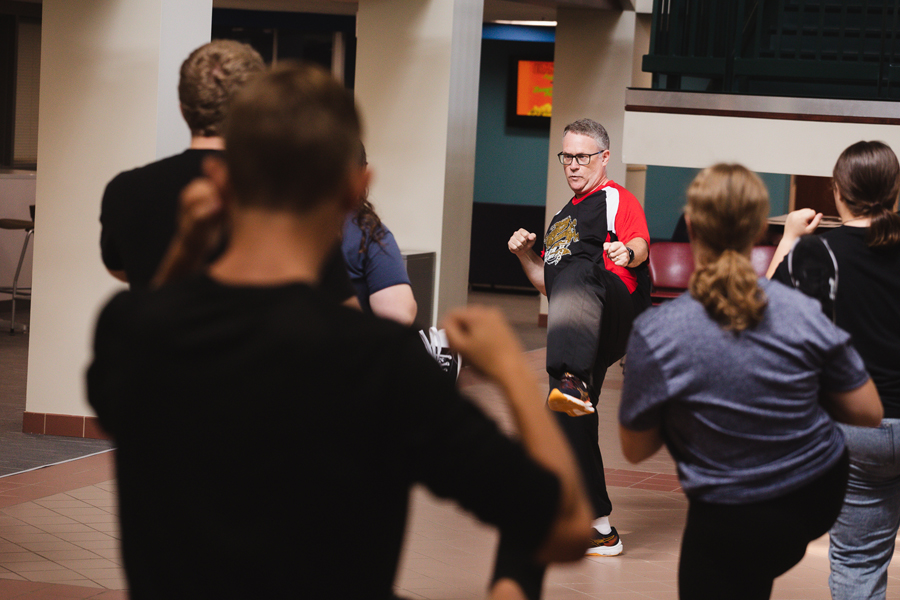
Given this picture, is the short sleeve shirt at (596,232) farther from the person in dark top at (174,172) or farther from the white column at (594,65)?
the white column at (594,65)

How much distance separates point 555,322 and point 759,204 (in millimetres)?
1887

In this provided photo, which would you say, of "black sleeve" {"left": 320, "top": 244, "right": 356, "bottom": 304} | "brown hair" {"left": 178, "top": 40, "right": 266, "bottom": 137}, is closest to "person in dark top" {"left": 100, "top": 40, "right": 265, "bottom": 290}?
"brown hair" {"left": 178, "top": 40, "right": 266, "bottom": 137}

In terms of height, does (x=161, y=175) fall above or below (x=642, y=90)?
below

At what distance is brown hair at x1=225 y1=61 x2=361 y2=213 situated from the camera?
111 centimetres

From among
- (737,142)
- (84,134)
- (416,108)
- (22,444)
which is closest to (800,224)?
(737,142)

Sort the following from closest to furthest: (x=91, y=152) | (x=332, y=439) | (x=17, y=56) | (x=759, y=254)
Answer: (x=332, y=439) < (x=91, y=152) < (x=759, y=254) < (x=17, y=56)

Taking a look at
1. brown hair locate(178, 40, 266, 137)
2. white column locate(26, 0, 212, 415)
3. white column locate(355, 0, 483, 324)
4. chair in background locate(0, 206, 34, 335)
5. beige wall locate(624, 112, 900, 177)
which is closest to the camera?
brown hair locate(178, 40, 266, 137)

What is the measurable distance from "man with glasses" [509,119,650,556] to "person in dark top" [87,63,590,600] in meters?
2.55

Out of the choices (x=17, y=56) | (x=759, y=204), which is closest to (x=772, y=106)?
(x=759, y=204)

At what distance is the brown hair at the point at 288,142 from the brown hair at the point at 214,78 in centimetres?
75

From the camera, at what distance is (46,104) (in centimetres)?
565

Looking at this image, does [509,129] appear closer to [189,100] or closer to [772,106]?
[772,106]

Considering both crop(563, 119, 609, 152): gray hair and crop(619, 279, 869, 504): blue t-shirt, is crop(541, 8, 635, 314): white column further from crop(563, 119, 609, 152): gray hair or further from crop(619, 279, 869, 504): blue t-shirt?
crop(619, 279, 869, 504): blue t-shirt

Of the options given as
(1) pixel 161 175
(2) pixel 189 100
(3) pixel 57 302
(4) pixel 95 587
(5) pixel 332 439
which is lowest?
(4) pixel 95 587
